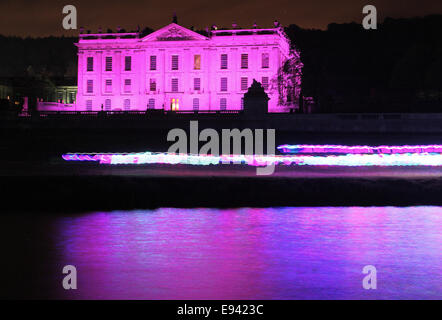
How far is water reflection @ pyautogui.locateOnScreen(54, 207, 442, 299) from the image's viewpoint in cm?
1529

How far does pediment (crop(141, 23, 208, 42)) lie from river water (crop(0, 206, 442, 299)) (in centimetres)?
7313

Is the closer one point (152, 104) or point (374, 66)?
point (152, 104)

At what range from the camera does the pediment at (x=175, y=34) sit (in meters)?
98.1

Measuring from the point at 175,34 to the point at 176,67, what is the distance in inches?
192

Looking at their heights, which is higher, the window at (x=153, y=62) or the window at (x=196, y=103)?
the window at (x=153, y=62)

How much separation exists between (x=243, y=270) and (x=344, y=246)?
4453mm

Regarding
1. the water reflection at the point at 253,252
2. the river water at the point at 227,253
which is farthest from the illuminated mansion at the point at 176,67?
the river water at the point at 227,253

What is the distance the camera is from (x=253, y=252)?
768 inches

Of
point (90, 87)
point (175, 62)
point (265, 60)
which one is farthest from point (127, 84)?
point (265, 60)

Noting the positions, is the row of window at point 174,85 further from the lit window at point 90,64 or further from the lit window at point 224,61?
the lit window at point 90,64

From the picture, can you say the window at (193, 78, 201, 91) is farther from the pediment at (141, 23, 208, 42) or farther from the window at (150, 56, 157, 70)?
the window at (150, 56, 157, 70)

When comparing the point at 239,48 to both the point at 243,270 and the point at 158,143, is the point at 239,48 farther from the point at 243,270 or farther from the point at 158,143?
the point at 243,270

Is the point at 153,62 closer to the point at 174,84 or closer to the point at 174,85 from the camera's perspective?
the point at 174,84
